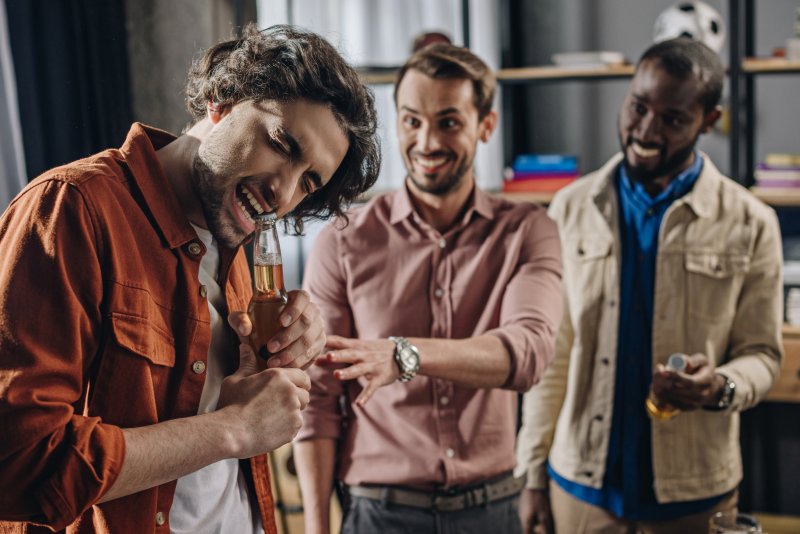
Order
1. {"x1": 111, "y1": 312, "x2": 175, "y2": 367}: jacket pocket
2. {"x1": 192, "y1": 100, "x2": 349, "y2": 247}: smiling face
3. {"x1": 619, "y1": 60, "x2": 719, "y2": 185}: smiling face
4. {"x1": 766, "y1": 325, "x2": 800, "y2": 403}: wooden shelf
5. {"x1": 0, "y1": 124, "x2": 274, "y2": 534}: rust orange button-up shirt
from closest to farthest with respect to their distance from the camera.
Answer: {"x1": 0, "y1": 124, "x2": 274, "y2": 534}: rust orange button-up shirt → {"x1": 111, "y1": 312, "x2": 175, "y2": 367}: jacket pocket → {"x1": 192, "y1": 100, "x2": 349, "y2": 247}: smiling face → {"x1": 619, "y1": 60, "x2": 719, "y2": 185}: smiling face → {"x1": 766, "y1": 325, "x2": 800, "y2": 403}: wooden shelf

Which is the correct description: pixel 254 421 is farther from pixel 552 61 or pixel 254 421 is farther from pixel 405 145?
pixel 552 61

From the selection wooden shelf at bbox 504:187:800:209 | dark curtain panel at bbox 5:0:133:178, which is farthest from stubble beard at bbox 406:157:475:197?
wooden shelf at bbox 504:187:800:209

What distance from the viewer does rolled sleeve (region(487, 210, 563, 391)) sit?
1.65 m

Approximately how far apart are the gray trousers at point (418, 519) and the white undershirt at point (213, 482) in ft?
1.65

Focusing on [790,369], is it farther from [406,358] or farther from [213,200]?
[213,200]

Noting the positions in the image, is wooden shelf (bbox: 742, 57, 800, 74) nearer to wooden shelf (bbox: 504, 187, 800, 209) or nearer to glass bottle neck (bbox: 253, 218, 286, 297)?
wooden shelf (bbox: 504, 187, 800, 209)

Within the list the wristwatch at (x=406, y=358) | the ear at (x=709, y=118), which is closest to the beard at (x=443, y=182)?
the wristwatch at (x=406, y=358)

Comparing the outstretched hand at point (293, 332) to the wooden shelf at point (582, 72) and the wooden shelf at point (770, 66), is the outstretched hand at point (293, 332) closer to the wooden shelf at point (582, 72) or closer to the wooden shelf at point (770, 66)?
the wooden shelf at point (582, 72)

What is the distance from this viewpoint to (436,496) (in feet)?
5.66

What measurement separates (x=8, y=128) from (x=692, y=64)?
1.76m

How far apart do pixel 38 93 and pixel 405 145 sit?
3.37 ft

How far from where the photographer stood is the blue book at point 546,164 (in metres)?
3.28

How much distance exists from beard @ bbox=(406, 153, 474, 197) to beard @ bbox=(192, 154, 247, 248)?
0.76 meters

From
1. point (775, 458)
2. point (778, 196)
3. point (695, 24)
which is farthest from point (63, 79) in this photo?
point (775, 458)
